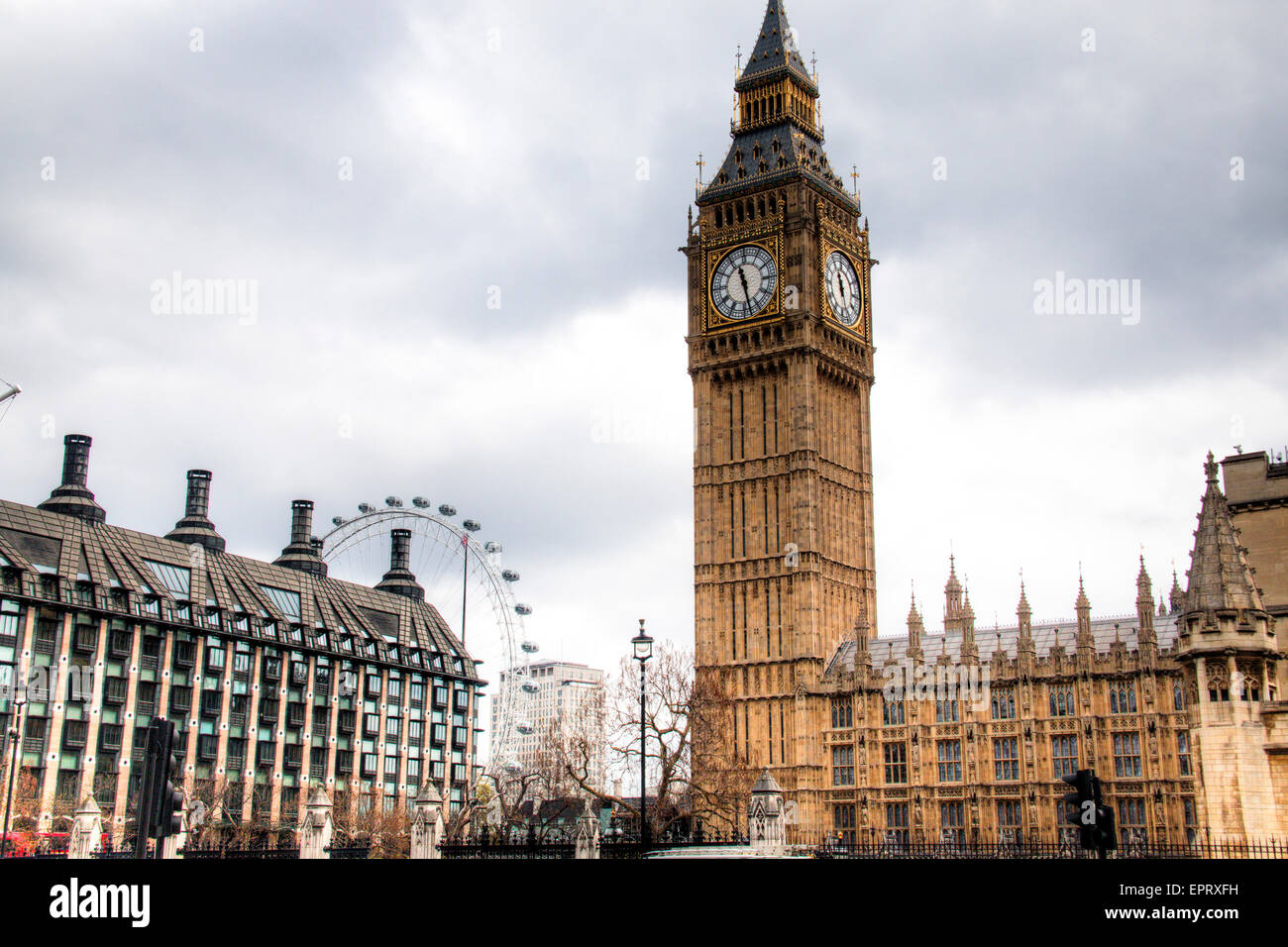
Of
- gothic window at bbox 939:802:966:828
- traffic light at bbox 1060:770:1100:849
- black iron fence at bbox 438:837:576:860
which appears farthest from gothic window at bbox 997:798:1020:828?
traffic light at bbox 1060:770:1100:849

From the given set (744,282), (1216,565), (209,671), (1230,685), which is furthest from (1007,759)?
(209,671)

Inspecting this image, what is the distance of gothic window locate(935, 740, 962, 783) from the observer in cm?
8681

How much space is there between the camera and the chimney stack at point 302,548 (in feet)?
433

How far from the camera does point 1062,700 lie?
274ft

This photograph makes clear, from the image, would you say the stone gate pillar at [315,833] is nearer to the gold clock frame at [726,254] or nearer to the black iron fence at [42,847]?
→ the black iron fence at [42,847]

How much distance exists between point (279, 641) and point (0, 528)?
85.1 feet

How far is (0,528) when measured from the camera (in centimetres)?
9806

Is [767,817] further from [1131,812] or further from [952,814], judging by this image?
[952,814]

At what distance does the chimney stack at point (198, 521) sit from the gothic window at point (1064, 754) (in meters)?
73.3

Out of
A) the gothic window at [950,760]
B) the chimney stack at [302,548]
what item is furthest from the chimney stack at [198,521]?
the gothic window at [950,760]

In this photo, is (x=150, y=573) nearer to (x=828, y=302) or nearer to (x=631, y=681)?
(x=631, y=681)

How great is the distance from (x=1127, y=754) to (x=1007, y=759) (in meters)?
7.53

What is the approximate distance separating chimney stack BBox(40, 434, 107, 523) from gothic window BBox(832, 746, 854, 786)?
60.7 m
